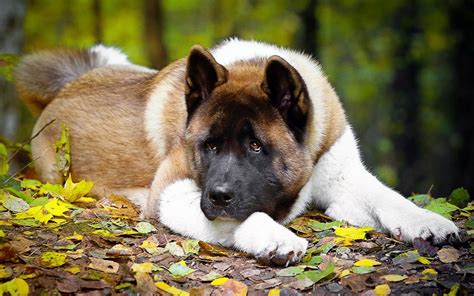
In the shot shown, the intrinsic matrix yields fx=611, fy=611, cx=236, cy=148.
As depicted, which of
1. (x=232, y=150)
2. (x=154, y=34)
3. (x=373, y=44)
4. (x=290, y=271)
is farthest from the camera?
(x=373, y=44)

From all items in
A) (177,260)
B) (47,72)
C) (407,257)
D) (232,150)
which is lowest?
(177,260)

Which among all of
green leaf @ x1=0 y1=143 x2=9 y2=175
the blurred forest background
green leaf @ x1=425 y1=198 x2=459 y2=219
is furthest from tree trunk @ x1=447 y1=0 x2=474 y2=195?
green leaf @ x1=0 y1=143 x2=9 y2=175

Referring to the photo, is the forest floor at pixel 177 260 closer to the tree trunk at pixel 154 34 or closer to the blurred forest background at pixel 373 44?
the blurred forest background at pixel 373 44

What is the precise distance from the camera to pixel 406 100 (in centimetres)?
1218

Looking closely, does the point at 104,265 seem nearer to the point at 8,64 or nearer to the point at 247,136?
the point at 247,136

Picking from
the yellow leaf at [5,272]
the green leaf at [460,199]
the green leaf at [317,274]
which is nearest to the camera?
the yellow leaf at [5,272]

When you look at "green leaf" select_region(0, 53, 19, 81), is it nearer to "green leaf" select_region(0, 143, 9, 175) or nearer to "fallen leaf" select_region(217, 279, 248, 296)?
"green leaf" select_region(0, 143, 9, 175)

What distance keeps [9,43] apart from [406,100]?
7.94 metres

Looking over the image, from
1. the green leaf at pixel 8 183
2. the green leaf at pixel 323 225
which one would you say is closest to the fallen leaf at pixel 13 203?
the green leaf at pixel 8 183

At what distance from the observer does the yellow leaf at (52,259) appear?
10.8 feet

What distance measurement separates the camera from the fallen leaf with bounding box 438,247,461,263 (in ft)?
11.5

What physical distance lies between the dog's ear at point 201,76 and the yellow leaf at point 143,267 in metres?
1.24

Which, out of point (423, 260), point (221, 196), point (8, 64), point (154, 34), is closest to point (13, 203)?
point (221, 196)

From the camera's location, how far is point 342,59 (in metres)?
15.1
